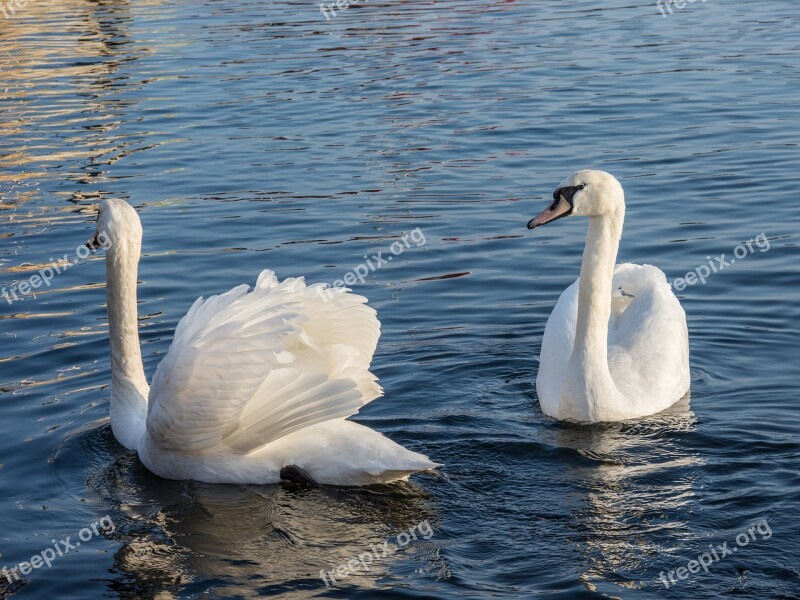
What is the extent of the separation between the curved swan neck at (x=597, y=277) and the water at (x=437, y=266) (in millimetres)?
620

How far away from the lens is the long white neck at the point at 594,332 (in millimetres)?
7547

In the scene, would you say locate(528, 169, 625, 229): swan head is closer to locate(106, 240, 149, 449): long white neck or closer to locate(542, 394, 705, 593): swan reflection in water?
locate(542, 394, 705, 593): swan reflection in water

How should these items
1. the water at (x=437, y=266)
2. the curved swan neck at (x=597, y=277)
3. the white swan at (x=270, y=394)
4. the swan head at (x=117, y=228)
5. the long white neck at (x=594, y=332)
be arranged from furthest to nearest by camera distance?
1. the curved swan neck at (x=597, y=277)
2. the long white neck at (x=594, y=332)
3. the swan head at (x=117, y=228)
4. the white swan at (x=270, y=394)
5. the water at (x=437, y=266)

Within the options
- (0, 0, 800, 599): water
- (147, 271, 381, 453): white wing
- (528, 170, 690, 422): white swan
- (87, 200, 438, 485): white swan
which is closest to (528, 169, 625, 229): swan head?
(528, 170, 690, 422): white swan

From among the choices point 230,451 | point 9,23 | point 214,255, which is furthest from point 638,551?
point 9,23

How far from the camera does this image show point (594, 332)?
25.1ft

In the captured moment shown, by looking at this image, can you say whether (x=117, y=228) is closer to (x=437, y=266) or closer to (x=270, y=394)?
(x=270, y=394)

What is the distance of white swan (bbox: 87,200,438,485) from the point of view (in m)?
6.55

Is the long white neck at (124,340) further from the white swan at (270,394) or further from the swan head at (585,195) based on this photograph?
the swan head at (585,195)

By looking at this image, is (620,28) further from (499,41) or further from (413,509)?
(413,509)

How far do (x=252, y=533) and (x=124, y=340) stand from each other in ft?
5.87

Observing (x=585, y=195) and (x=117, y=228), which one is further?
(x=585, y=195)

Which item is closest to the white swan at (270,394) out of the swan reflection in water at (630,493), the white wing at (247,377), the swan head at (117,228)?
the white wing at (247,377)

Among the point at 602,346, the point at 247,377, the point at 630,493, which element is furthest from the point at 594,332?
the point at 247,377
